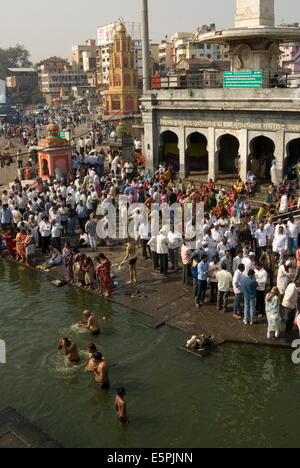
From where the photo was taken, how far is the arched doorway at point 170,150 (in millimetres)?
22906

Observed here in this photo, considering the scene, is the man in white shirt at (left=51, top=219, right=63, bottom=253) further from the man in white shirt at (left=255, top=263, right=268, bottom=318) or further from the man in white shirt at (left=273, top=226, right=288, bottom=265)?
the man in white shirt at (left=255, top=263, right=268, bottom=318)

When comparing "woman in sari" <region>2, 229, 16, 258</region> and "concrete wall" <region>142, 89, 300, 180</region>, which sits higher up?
"concrete wall" <region>142, 89, 300, 180</region>

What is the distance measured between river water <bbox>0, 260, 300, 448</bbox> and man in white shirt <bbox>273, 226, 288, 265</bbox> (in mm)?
3299

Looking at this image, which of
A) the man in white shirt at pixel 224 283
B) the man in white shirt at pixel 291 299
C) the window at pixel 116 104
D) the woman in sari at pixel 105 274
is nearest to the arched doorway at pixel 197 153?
the woman in sari at pixel 105 274

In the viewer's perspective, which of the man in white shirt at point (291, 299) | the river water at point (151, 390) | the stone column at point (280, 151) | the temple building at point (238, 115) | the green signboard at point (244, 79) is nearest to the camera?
the river water at point (151, 390)

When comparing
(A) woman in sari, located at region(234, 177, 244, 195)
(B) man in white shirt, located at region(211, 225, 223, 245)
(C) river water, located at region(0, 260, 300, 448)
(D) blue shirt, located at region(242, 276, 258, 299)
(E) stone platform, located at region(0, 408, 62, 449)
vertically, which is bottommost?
(C) river water, located at region(0, 260, 300, 448)

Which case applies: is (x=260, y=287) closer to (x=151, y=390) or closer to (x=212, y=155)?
(x=151, y=390)

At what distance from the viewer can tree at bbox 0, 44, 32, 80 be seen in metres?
117

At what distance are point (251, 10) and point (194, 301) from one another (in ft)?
50.4

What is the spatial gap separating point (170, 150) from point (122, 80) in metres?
31.9

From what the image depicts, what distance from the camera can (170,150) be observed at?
23.1 meters

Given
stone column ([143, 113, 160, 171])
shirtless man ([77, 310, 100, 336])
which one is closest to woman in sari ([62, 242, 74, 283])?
shirtless man ([77, 310, 100, 336])

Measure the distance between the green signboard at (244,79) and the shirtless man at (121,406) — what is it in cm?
1428

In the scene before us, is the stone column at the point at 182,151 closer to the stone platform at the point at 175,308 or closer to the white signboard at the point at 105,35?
the stone platform at the point at 175,308
